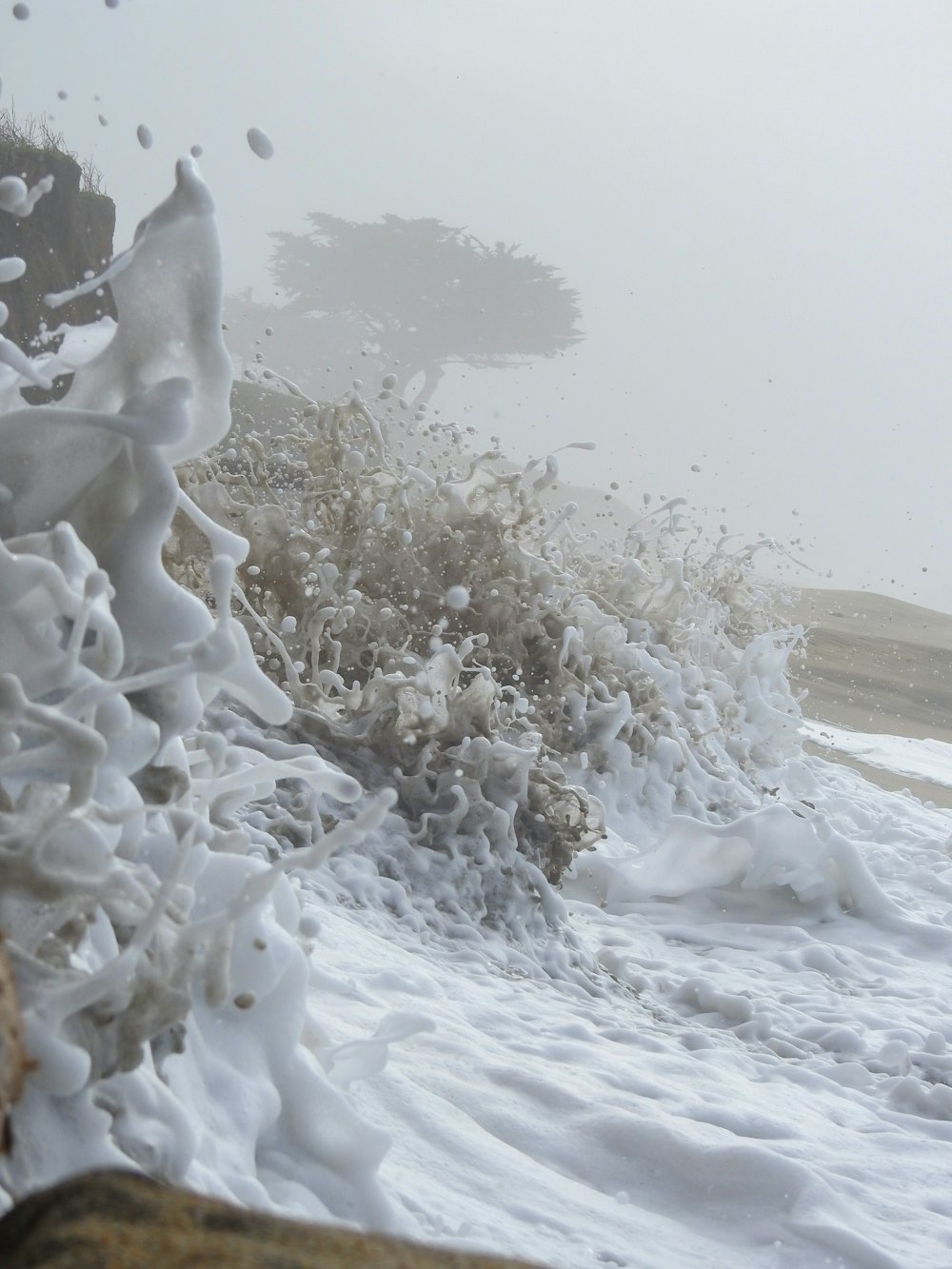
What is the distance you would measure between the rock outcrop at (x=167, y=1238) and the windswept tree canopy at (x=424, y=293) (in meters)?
24.7

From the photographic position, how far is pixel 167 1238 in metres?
0.49

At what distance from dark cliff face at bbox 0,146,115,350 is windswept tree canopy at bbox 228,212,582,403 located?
13.7 m

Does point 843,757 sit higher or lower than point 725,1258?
lower

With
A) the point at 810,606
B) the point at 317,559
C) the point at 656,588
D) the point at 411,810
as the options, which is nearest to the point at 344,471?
the point at 317,559

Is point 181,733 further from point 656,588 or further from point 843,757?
point 843,757

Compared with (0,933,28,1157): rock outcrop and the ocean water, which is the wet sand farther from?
(0,933,28,1157): rock outcrop

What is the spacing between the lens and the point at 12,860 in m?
0.87

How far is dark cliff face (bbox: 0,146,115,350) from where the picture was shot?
10.3 meters

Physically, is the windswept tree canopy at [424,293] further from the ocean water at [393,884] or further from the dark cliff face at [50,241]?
the ocean water at [393,884]

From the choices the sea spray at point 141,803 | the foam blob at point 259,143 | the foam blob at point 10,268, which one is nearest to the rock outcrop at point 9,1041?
the sea spray at point 141,803

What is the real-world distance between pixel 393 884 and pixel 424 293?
81.4 feet

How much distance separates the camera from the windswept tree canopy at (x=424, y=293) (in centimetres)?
2466

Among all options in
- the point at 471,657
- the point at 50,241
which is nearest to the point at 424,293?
the point at 50,241

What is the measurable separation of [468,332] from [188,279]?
26.0 meters
